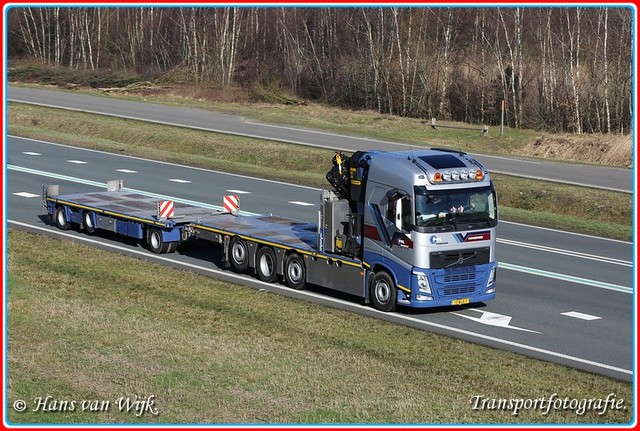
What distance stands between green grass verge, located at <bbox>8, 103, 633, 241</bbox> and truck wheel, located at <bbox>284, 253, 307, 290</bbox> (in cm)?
1196

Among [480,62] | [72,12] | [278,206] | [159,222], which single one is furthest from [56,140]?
[72,12]

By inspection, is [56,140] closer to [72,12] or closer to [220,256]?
[220,256]

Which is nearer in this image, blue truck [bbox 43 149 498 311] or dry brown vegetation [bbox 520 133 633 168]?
blue truck [bbox 43 149 498 311]

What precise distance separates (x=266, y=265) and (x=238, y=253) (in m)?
0.99

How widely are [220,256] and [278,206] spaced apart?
7.09 metres

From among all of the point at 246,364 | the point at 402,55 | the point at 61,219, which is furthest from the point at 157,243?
the point at 402,55

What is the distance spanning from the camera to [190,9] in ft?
250

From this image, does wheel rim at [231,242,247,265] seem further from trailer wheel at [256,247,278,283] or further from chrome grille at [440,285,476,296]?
chrome grille at [440,285,476,296]

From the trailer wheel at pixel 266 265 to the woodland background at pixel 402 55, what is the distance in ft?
104

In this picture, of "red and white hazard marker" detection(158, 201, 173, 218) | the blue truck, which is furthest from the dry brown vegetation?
the blue truck

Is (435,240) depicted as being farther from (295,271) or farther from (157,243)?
(157,243)

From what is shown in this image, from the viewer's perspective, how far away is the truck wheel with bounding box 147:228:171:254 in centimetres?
2638

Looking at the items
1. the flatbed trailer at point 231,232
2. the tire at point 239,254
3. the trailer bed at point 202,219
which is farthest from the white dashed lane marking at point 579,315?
the tire at point 239,254

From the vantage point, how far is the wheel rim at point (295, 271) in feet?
74.8
